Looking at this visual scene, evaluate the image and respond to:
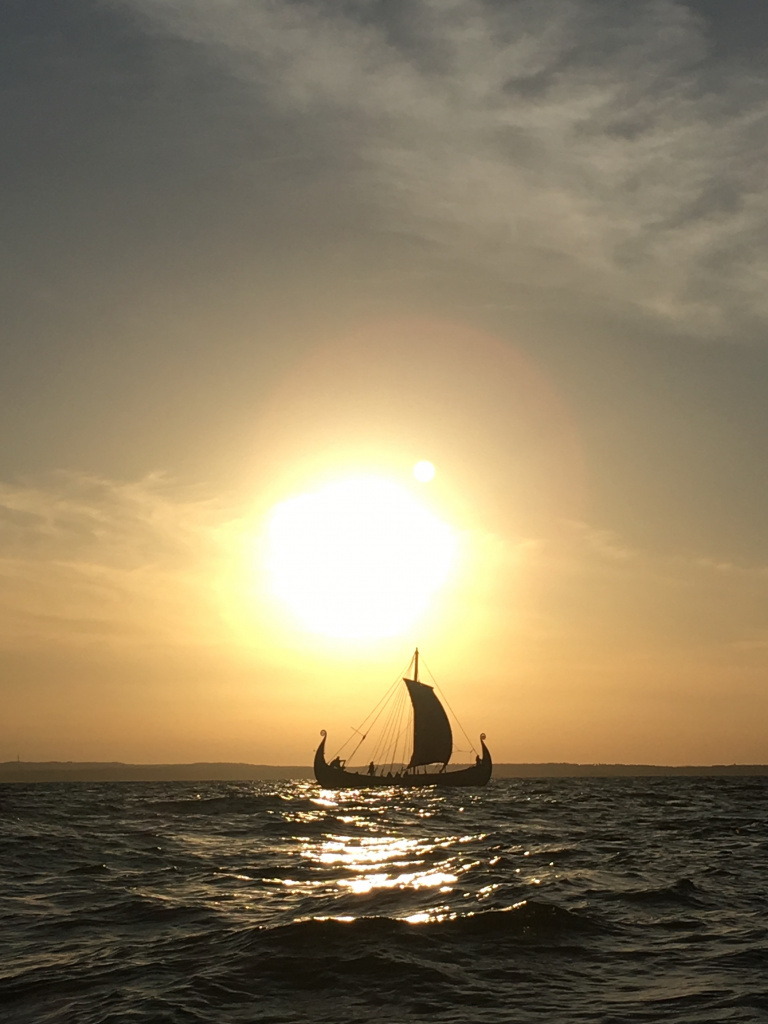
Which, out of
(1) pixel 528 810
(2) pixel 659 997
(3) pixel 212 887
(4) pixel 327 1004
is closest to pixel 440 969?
(4) pixel 327 1004

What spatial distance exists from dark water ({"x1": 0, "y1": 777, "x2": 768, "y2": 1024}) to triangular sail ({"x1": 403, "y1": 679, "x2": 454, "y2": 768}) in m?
84.6

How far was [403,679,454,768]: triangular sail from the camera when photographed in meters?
114

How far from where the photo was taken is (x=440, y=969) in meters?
13.1

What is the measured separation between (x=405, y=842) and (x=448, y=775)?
91.4 metres

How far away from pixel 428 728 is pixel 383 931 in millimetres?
102367

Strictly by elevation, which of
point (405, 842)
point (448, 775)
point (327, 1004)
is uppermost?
point (448, 775)

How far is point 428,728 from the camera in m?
115

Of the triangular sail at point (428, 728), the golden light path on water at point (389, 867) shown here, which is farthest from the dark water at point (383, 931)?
the triangular sail at point (428, 728)

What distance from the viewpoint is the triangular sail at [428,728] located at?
114438 millimetres

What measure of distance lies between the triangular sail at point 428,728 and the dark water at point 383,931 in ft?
277

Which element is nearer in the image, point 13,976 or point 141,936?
point 13,976

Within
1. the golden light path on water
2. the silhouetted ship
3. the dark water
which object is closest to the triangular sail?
the silhouetted ship

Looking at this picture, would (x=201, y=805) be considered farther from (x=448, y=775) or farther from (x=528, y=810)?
(x=448, y=775)

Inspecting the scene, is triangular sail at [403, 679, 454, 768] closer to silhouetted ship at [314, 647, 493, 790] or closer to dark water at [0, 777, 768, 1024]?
silhouetted ship at [314, 647, 493, 790]
